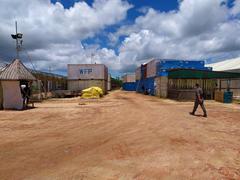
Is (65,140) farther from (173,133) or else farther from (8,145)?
(173,133)

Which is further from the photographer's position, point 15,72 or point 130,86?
point 130,86

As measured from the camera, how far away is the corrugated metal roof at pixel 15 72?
54.2 feet

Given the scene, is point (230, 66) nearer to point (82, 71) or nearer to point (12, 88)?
point (82, 71)

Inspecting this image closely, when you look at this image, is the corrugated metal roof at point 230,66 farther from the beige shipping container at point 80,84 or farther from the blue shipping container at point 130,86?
the blue shipping container at point 130,86

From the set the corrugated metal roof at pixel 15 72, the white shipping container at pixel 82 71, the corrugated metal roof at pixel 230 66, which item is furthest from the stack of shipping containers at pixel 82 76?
the corrugated metal roof at pixel 230 66

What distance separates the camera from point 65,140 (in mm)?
7691

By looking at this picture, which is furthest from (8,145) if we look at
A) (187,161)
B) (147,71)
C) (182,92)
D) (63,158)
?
(147,71)

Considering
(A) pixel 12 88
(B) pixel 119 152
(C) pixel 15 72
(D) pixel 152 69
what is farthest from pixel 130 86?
(B) pixel 119 152

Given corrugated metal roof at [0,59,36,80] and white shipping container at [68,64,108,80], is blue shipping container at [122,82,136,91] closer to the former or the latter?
white shipping container at [68,64,108,80]

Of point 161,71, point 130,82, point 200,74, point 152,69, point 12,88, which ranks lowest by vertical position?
point 12,88

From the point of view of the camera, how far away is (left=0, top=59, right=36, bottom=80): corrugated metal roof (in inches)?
651

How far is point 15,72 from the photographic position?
1694cm

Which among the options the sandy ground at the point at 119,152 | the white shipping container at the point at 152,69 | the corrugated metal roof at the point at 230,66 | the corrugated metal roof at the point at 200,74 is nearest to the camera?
the sandy ground at the point at 119,152

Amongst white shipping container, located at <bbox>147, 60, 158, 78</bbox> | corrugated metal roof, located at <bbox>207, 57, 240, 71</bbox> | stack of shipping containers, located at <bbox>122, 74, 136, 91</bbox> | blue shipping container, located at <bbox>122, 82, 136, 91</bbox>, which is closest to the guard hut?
white shipping container, located at <bbox>147, 60, 158, 78</bbox>
